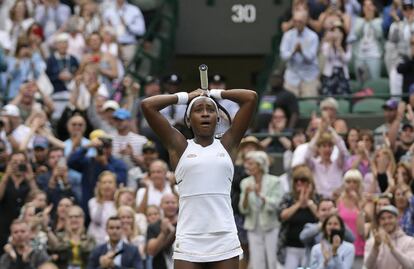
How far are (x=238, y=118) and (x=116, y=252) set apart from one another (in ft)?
14.7

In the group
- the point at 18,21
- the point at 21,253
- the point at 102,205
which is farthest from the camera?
the point at 18,21

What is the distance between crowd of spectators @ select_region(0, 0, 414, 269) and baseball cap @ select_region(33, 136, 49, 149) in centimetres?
3

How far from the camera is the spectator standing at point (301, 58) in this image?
2169 centimetres

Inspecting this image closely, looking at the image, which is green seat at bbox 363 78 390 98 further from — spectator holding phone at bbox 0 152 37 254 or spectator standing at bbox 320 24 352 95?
spectator holding phone at bbox 0 152 37 254

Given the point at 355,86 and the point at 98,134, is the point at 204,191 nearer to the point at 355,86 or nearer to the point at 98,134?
the point at 98,134

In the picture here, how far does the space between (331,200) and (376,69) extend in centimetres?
516

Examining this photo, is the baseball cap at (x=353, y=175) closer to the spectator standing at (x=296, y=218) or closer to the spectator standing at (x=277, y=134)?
the spectator standing at (x=296, y=218)

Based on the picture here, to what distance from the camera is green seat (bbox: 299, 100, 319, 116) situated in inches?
845

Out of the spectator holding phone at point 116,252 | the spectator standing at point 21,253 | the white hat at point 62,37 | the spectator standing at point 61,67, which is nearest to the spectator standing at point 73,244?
the spectator standing at point 21,253

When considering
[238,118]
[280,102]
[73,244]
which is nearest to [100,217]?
[73,244]

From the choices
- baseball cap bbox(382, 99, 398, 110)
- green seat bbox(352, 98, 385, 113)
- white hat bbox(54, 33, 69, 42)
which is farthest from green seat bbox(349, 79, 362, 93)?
white hat bbox(54, 33, 69, 42)

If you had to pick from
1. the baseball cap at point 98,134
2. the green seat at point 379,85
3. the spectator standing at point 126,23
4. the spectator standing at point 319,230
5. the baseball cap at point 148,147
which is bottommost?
the spectator standing at point 319,230

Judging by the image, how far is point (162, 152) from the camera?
2023cm

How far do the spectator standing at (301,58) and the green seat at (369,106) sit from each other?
65 cm
